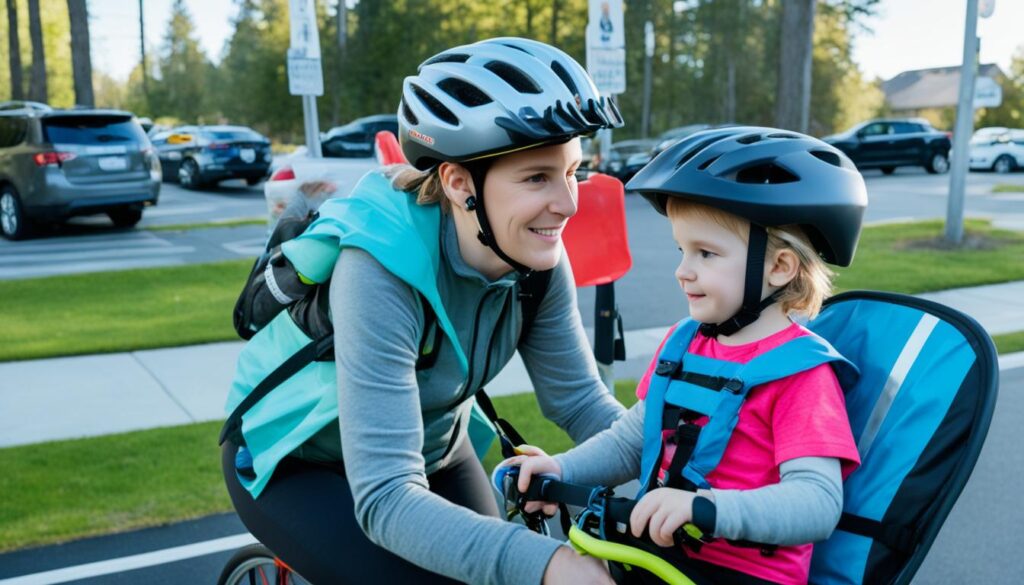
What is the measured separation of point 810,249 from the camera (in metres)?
1.89

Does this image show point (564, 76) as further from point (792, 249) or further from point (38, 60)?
point (38, 60)

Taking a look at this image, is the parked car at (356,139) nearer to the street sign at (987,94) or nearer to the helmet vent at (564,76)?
the street sign at (987,94)

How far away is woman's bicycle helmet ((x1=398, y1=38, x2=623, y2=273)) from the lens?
1.95m

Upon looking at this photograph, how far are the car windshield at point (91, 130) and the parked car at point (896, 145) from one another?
20730mm

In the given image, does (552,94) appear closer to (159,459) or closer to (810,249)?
(810,249)

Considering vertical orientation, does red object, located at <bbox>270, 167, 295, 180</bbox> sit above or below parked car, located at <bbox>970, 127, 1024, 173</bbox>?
above

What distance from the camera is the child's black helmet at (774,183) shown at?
5.90ft

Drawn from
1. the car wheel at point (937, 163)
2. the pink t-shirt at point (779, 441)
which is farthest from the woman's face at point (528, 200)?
the car wheel at point (937, 163)

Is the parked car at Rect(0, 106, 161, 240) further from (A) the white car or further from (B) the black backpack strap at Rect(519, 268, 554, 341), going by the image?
(B) the black backpack strap at Rect(519, 268, 554, 341)

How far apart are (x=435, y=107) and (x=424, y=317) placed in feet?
1.52

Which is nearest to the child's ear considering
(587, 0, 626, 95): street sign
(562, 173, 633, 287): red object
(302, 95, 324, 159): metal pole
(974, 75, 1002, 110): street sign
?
(562, 173, 633, 287): red object

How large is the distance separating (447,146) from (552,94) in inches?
9.3

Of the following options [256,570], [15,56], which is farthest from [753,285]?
[15,56]

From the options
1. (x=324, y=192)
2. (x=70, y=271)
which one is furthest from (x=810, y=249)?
(x=70, y=271)
